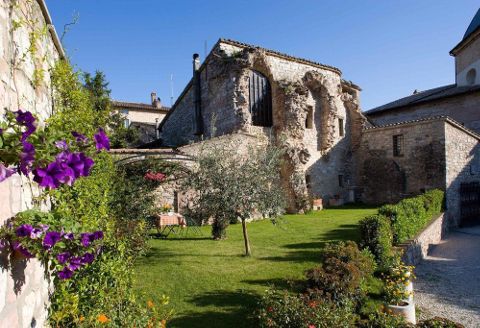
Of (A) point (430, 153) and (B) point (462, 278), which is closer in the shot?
(B) point (462, 278)

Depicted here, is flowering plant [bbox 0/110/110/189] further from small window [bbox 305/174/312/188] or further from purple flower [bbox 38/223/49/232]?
small window [bbox 305/174/312/188]

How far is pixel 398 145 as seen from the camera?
21.2 m

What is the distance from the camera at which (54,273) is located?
123 inches

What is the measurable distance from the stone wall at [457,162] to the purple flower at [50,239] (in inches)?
754

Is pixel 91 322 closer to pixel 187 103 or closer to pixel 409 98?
pixel 187 103

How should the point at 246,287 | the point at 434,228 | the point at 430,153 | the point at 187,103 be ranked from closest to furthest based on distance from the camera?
1. the point at 246,287
2. the point at 434,228
3. the point at 430,153
4. the point at 187,103

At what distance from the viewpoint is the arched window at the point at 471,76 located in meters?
26.2

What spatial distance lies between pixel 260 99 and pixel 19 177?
18382 millimetres

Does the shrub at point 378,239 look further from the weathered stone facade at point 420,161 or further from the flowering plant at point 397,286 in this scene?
the weathered stone facade at point 420,161

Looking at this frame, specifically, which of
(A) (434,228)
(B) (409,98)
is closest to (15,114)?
(A) (434,228)

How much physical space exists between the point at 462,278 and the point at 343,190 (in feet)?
46.6

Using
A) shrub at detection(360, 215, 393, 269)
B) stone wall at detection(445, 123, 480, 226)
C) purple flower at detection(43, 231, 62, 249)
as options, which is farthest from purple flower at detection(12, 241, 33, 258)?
stone wall at detection(445, 123, 480, 226)

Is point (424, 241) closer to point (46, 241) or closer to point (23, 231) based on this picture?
point (46, 241)

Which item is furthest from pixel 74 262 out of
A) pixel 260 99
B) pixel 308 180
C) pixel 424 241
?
pixel 308 180
